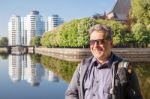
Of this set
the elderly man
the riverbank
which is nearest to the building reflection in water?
the riverbank

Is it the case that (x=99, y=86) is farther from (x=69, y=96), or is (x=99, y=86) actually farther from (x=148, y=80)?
(x=148, y=80)

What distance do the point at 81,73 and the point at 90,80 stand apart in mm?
94

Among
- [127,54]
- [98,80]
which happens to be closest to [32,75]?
[127,54]

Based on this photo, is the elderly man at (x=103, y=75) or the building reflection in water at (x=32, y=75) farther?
the building reflection in water at (x=32, y=75)

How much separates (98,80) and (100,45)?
28 cm

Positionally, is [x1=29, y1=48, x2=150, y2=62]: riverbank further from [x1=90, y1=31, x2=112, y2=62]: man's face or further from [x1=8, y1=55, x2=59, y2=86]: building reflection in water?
[x1=90, y1=31, x2=112, y2=62]: man's face

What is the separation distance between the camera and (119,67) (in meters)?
3.49

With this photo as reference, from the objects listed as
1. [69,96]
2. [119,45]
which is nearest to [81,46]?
[119,45]

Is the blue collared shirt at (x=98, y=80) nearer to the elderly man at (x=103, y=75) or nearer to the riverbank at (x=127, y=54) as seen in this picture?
the elderly man at (x=103, y=75)

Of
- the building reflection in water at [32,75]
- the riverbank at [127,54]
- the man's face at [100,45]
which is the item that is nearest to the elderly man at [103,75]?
the man's face at [100,45]

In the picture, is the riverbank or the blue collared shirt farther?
Result: the riverbank

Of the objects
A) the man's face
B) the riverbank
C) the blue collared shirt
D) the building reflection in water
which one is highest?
the man's face

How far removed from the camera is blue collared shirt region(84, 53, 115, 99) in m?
3.56

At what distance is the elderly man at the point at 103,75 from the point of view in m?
3.45
